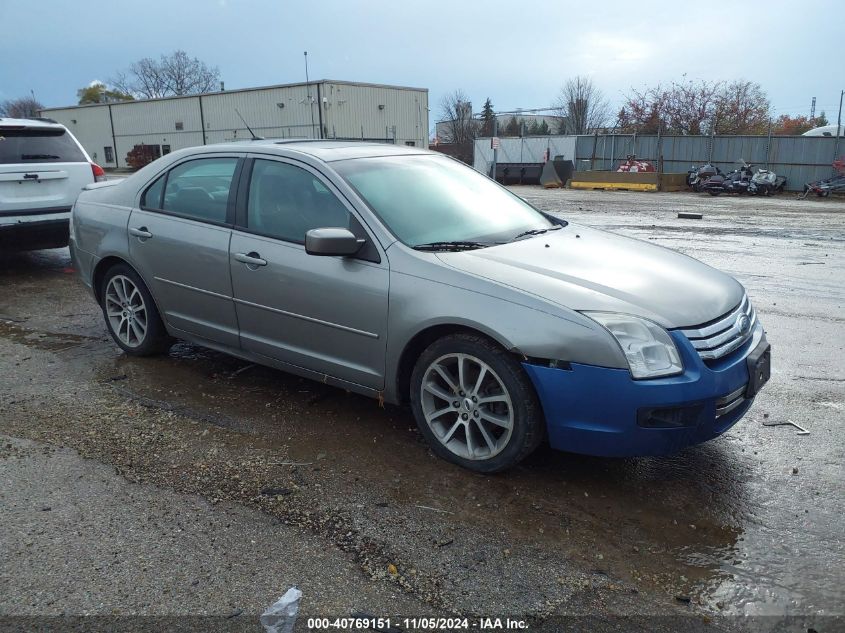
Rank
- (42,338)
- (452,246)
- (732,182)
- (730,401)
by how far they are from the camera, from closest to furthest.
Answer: (730,401) → (452,246) → (42,338) → (732,182)

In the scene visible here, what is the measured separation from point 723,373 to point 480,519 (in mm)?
1326

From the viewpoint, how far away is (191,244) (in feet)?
15.0

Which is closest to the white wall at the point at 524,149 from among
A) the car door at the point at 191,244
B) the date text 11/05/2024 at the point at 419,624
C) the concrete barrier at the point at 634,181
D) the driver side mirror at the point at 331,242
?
the concrete barrier at the point at 634,181

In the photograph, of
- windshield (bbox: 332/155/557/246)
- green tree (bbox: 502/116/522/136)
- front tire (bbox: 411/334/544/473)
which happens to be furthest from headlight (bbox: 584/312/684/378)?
green tree (bbox: 502/116/522/136)

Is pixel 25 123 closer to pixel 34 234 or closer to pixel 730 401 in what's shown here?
pixel 34 234

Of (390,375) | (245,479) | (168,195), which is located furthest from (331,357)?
(168,195)

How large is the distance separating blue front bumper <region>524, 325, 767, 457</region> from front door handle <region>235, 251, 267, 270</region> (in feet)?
6.12

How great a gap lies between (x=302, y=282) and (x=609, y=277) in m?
1.73

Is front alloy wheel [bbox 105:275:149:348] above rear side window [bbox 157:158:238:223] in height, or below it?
below

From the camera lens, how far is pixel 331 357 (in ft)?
13.0

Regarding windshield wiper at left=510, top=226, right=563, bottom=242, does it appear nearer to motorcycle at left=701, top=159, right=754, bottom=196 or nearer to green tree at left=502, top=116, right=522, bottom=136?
motorcycle at left=701, top=159, right=754, bottom=196

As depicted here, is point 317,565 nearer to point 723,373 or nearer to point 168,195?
point 723,373

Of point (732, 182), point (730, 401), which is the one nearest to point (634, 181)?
point (732, 182)

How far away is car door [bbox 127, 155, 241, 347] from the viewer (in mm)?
4457
